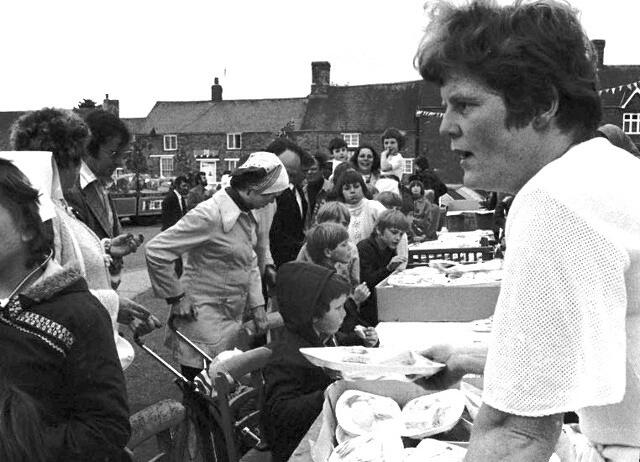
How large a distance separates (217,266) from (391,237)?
2213mm

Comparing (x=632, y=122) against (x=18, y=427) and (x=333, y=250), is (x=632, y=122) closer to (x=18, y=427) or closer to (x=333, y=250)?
(x=333, y=250)

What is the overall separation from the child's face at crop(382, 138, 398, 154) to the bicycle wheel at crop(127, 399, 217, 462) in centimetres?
849

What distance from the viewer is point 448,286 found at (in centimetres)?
473

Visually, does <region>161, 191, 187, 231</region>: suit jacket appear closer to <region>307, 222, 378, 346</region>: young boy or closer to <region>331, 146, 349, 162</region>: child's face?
<region>331, 146, 349, 162</region>: child's face

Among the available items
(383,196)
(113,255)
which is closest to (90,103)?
(383,196)

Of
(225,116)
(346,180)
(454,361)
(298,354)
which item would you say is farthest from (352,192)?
(225,116)

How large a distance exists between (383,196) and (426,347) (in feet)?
21.5

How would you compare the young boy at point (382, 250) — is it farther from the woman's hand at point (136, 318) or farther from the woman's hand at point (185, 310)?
the woman's hand at point (136, 318)

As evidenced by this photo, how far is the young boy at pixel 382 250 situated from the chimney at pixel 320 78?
54.1m

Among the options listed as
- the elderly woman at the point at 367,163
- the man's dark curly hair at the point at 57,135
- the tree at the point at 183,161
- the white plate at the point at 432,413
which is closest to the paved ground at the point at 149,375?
the man's dark curly hair at the point at 57,135

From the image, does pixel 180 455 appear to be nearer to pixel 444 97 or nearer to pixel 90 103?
pixel 444 97

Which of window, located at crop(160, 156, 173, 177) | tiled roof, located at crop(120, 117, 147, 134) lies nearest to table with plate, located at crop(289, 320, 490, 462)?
window, located at crop(160, 156, 173, 177)

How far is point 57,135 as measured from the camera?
3582 millimetres

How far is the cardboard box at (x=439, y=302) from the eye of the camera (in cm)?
471
